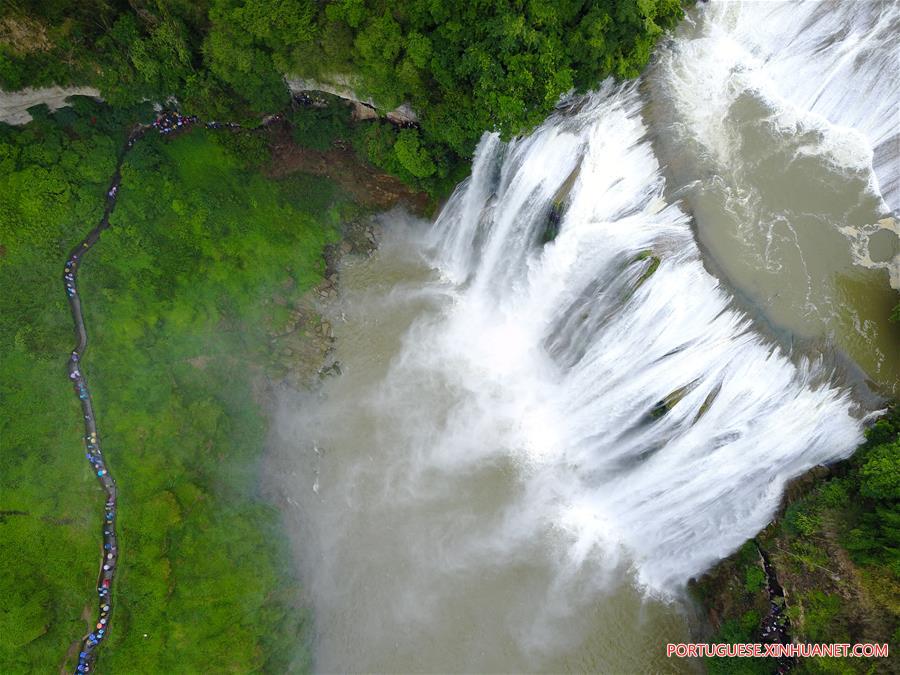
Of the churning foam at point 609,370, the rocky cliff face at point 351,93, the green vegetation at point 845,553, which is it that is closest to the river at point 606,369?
the churning foam at point 609,370

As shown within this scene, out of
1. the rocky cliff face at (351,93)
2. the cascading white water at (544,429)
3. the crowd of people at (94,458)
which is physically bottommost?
the crowd of people at (94,458)

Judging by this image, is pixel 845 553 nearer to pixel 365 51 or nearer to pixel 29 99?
pixel 365 51

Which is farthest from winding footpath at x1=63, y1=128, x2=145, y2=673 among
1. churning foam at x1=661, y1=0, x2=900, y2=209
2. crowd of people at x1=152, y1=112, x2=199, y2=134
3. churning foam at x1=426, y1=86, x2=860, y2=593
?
churning foam at x1=661, y1=0, x2=900, y2=209

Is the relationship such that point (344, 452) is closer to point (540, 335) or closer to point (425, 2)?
point (540, 335)

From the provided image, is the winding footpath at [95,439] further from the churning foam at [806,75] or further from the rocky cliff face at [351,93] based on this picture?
the churning foam at [806,75]

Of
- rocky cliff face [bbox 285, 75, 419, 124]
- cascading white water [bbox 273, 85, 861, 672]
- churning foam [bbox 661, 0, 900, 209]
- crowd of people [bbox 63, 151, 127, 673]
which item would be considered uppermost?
churning foam [bbox 661, 0, 900, 209]

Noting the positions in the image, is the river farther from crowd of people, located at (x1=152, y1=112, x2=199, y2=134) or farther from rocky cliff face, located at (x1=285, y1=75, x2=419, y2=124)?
crowd of people, located at (x1=152, y1=112, x2=199, y2=134)
